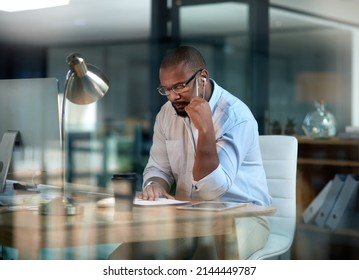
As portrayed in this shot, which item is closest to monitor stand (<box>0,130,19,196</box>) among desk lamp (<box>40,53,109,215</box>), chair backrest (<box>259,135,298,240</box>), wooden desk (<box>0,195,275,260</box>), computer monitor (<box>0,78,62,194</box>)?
computer monitor (<box>0,78,62,194</box>)

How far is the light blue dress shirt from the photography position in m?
2.62

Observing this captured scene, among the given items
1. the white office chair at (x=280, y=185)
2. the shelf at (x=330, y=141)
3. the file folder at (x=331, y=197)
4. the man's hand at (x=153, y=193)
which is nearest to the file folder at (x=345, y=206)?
the file folder at (x=331, y=197)

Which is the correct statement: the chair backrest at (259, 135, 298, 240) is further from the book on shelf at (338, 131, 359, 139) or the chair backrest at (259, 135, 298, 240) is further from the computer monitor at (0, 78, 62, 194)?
the computer monitor at (0, 78, 62, 194)

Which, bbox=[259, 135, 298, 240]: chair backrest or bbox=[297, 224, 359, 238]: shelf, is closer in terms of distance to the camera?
bbox=[259, 135, 298, 240]: chair backrest

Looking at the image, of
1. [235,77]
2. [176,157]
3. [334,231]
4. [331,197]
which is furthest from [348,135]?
[176,157]

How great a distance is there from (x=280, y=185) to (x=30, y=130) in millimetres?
964

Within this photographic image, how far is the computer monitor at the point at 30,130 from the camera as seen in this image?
2.69m

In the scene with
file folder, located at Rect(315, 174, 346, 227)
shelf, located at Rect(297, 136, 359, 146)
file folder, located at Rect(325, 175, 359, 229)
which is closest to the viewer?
file folder, located at Rect(325, 175, 359, 229)

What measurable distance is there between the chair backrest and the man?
0.13ft

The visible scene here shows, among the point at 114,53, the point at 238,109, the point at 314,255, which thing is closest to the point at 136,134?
the point at 114,53

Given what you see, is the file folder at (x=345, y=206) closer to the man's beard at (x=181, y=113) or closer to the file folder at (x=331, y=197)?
the file folder at (x=331, y=197)

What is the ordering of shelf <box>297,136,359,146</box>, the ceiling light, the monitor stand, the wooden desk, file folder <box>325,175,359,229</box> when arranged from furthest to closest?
shelf <box>297,136,359,146</box> < file folder <box>325,175,359,229</box> < the ceiling light < the monitor stand < the wooden desk

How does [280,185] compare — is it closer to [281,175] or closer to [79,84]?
[281,175]
